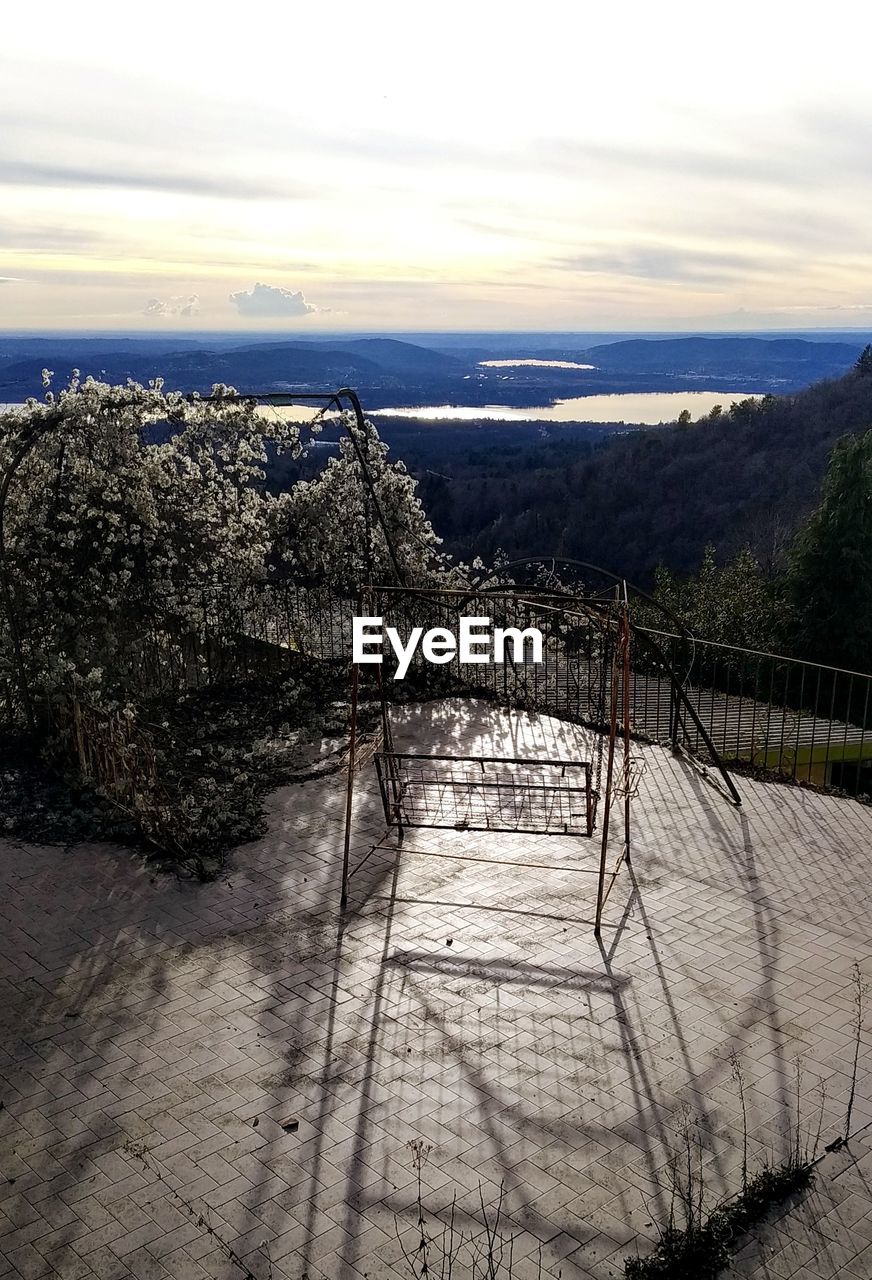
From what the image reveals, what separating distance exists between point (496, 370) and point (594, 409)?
2959 centimetres

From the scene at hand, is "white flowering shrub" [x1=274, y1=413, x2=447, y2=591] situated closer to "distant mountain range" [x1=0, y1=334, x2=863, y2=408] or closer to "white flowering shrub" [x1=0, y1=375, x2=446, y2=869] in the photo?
"white flowering shrub" [x1=0, y1=375, x2=446, y2=869]

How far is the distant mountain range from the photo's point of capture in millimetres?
78375

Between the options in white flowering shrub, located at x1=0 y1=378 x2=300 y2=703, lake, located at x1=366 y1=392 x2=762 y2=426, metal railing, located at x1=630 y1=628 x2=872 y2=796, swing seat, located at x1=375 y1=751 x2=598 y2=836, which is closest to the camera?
swing seat, located at x1=375 y1=751 x2=598 y2=836

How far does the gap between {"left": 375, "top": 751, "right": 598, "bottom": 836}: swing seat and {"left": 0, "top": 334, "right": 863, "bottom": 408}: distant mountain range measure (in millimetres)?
56525

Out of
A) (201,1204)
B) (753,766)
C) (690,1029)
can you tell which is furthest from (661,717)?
(201,1204)

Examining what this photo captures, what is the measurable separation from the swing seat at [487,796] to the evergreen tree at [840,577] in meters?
13.8

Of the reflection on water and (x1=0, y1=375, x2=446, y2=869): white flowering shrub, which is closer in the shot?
(x1=0, y1=375, x2=446, y2=869): white flowering shrub

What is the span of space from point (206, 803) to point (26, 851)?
141 cm

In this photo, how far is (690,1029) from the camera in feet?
18.0

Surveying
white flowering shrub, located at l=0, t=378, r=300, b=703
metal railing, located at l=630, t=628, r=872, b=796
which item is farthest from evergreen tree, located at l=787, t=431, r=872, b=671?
white flowering shrub, located at l=0, t=378, r=300, b=703

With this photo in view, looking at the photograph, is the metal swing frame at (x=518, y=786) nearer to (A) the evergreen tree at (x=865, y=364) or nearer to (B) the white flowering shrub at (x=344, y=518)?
(B) the white flowering shrub at (x=344, y=518)

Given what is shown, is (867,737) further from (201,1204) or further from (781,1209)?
(201,1204)

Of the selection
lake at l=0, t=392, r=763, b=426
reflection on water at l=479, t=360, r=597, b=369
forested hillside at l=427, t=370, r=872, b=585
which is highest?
reflection on water at l=479, t=360, r=597, b=369

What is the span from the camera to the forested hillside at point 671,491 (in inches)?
1901
